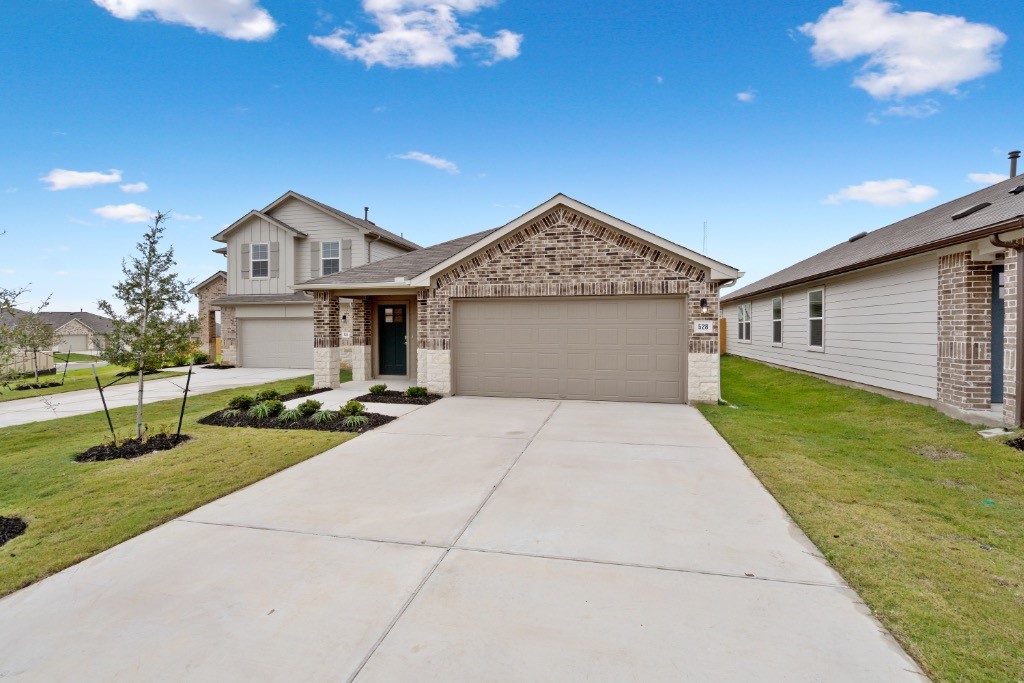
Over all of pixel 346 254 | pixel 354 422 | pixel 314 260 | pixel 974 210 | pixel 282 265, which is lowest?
pixel 354 422

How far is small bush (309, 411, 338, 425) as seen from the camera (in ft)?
28.3

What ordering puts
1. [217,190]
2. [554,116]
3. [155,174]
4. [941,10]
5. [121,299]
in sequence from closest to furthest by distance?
[121,299] → [941,10] → [155,174] → [554,116] → [217,190]

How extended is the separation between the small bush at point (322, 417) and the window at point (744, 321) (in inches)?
724

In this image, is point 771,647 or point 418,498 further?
point 418,498

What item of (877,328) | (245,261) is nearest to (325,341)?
(245,261)

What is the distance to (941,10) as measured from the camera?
10273 mm

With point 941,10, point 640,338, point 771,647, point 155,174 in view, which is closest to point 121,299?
point 771,647

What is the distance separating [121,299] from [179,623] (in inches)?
250

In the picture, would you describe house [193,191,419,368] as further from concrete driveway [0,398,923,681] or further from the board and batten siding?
the board and batten siding

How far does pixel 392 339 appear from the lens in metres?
15.4

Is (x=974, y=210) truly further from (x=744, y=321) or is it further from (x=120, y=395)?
(x=120, y=395)

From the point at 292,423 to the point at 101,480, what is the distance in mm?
3332

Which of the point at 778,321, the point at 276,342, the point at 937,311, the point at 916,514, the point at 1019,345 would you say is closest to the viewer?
the point at 916,514

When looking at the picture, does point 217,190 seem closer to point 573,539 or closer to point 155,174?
point 155,174
